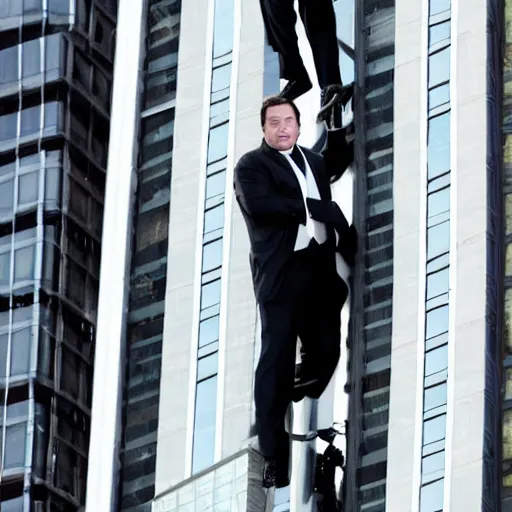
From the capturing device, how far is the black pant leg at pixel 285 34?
2544cm

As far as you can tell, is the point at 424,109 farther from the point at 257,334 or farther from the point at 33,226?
→ the point at 33,226

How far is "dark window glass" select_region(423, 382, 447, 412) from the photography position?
77.6ft

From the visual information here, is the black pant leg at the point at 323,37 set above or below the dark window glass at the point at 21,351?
above

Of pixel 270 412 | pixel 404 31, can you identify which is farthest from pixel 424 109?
pixel 270 412

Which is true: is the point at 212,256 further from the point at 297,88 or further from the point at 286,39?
the point at 286,39

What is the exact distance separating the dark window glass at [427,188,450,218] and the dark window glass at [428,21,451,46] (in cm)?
114

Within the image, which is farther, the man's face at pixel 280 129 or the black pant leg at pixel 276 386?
the man's face at pixel 280 129

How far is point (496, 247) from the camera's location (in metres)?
23.9

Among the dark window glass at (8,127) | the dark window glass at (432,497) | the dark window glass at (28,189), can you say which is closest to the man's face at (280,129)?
the dark window glass at (432,497)

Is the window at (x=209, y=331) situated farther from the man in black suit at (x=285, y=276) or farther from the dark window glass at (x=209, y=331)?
the man in black suit at (x=285, y=276)

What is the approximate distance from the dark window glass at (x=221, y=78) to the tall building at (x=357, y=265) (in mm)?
15

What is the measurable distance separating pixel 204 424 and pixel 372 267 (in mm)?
1575

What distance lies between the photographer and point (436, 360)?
78.0 feet

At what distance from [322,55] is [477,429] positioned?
10.5 feet
